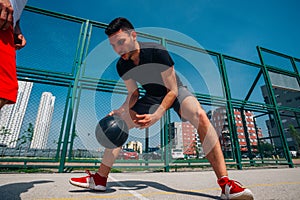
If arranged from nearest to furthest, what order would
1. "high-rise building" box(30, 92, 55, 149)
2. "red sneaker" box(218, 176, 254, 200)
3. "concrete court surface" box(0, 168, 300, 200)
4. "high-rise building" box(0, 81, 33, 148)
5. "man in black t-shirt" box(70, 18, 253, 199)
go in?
"red sneaker" box(218, 176, 254, 200), "concrete court surface" box(0, 168, 300, 200), "man in black t-shirt" box(70, 18, 253, 199), "high-rise building" box(0, 81, 33, 148), "high-rise building" box(30, 92, 55, 149)

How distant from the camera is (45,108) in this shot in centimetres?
385

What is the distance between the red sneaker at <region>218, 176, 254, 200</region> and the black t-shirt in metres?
1.02

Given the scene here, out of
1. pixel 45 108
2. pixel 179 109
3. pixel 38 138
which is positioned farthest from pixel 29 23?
pixel 179 109

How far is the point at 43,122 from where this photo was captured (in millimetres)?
3795

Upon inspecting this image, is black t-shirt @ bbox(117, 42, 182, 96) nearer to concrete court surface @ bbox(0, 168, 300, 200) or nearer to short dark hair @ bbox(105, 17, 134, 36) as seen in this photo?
short dark hair @ bbox(105, 17, 134, 36)

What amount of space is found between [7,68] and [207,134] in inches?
61.3

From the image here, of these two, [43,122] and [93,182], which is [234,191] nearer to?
[93,182]

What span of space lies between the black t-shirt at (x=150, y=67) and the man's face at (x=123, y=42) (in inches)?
5.2

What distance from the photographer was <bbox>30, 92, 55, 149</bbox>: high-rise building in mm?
3684

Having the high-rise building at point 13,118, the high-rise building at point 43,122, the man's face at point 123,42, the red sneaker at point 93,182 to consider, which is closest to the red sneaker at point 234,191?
the red sneaker at point 93,182

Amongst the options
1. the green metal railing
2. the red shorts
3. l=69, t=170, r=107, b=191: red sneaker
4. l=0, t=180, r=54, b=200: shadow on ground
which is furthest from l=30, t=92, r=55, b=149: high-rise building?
the red shorts

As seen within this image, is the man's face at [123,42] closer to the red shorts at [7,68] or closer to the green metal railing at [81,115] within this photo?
the red shorts at [7,68]

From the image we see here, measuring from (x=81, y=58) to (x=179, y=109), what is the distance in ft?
11.1

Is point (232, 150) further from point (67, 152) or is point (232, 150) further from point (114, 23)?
point (114, 23)
